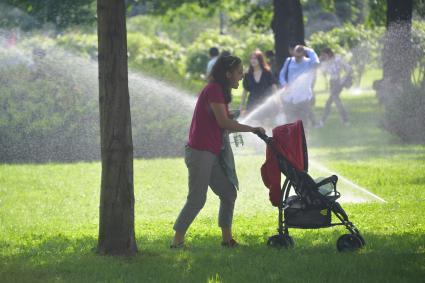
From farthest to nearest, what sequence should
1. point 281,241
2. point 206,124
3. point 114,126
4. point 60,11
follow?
1. point 60,11
2. point 281,241
3. point 206,124
4. point 114,126

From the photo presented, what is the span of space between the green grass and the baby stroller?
0.76ft

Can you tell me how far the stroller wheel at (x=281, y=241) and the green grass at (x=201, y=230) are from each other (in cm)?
9

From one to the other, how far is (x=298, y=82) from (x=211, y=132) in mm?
9480

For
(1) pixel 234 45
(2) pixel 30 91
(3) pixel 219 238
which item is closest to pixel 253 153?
(2) pixel 30 91

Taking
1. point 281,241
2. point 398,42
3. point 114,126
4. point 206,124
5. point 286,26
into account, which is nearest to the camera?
point 114,126

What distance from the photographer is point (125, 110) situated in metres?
7.82

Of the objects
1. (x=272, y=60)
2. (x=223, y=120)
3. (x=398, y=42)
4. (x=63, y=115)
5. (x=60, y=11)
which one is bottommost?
(x=63, y=115)

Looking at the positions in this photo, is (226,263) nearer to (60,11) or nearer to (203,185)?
(203,185)

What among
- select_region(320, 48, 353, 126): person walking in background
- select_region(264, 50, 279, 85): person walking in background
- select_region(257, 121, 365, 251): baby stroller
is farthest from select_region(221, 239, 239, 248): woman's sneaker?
select_region(320, 48, 353, 126): person walking in background

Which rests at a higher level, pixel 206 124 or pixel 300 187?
pixel 206 124

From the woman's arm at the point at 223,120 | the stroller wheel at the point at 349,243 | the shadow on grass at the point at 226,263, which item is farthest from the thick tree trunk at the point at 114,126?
the stroller wheel at the point at 349,243

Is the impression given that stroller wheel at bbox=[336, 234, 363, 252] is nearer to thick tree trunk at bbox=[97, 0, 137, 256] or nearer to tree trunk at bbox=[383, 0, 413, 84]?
thick tree trunk at bbox=[97, 0, 137, 256]

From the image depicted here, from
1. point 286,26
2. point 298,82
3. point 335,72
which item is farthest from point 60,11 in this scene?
point 298,82

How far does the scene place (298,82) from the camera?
17.4 m
